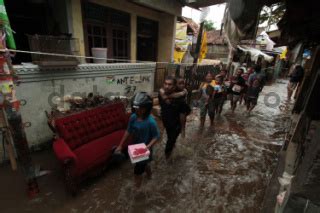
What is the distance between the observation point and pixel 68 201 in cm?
295

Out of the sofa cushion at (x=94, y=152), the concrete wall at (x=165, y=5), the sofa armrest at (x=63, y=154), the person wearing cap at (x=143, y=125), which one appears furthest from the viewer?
the concrete wall at (x=165, y=5)

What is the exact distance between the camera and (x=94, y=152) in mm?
3363

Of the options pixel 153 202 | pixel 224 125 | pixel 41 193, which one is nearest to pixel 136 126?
pixel 153 202

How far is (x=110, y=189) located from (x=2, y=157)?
2.45m

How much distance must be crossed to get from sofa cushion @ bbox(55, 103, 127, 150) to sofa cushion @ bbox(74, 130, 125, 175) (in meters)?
0.16

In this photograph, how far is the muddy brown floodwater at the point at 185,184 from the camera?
292 cm

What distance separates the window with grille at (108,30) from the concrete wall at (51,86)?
1594mm

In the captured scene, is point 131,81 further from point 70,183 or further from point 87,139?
point 70,183

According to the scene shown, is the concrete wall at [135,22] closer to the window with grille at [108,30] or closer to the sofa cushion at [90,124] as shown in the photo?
the window with grille at [108,30]

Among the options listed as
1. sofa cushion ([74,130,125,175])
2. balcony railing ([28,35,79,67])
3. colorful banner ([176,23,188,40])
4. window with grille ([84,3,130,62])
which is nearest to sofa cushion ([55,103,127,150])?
sofa cushion ([74,130,125,175])

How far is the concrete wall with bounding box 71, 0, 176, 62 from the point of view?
5.47m

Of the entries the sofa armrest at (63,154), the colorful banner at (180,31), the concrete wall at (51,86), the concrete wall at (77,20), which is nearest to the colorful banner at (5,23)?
the concrete wall at (51,86)

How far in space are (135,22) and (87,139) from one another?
584 cm

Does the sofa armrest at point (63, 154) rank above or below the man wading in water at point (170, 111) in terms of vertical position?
below
